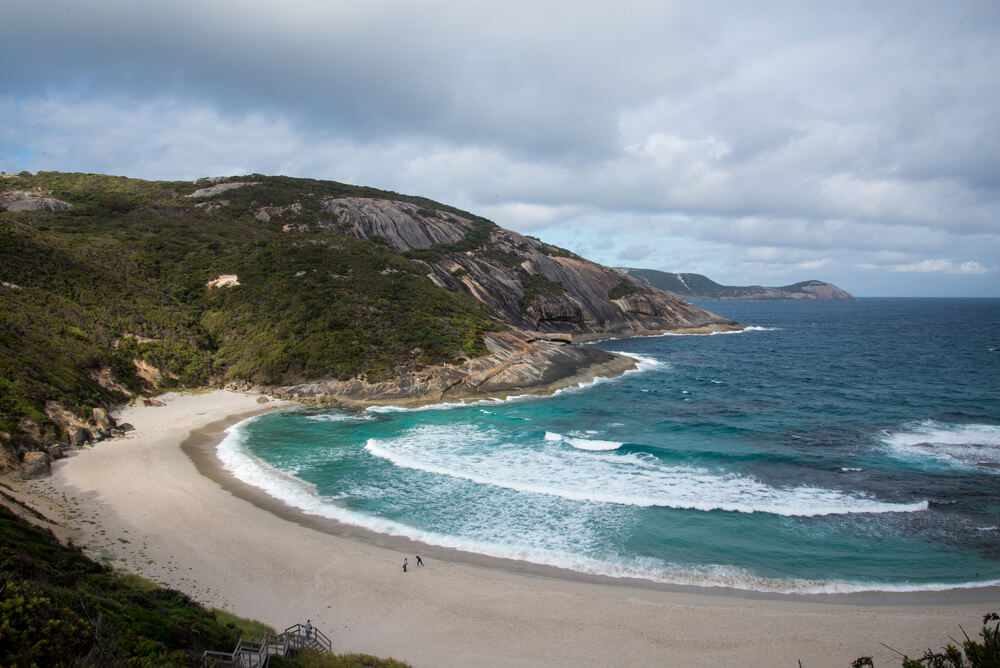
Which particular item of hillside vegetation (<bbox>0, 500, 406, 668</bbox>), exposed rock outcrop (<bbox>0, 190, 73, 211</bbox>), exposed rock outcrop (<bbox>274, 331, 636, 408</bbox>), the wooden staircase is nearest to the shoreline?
the wooden staircase

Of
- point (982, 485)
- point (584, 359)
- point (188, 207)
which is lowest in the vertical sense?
point (982, 485)

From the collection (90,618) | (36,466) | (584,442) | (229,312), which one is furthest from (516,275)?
(90,618)

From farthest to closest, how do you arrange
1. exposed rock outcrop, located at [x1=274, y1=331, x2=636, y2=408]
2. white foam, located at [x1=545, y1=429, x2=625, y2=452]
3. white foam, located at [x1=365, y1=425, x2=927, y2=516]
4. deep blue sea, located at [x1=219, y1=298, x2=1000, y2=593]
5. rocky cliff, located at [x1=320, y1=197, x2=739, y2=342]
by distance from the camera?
rocky cliff, located at [x1=320, y1=197, x2=739, y2=342]
exposed rock outcrop, located at [x1=274, y1=331, x2=636, y2=408]
white foam, located at [x1=545, y1=429, x2=625, y2=452]
white foam, located at [x1=365, y1=425, x2=927, y2=516]
deep blue sea, located at [x1=219, y1=298, x2=1000, y2=593]

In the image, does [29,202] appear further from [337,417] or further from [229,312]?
[337,417]

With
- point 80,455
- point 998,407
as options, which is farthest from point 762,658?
point 998,407

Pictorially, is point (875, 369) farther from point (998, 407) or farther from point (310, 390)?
point (310, 390)

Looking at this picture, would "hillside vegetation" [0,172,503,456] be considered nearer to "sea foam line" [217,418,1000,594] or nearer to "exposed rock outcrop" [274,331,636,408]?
"exposed rock outcrop" [274,331,636,408]

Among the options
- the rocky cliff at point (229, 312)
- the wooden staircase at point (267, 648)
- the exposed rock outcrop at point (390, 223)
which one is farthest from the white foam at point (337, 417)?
the exposed rock outcrop at point (390, 223)
